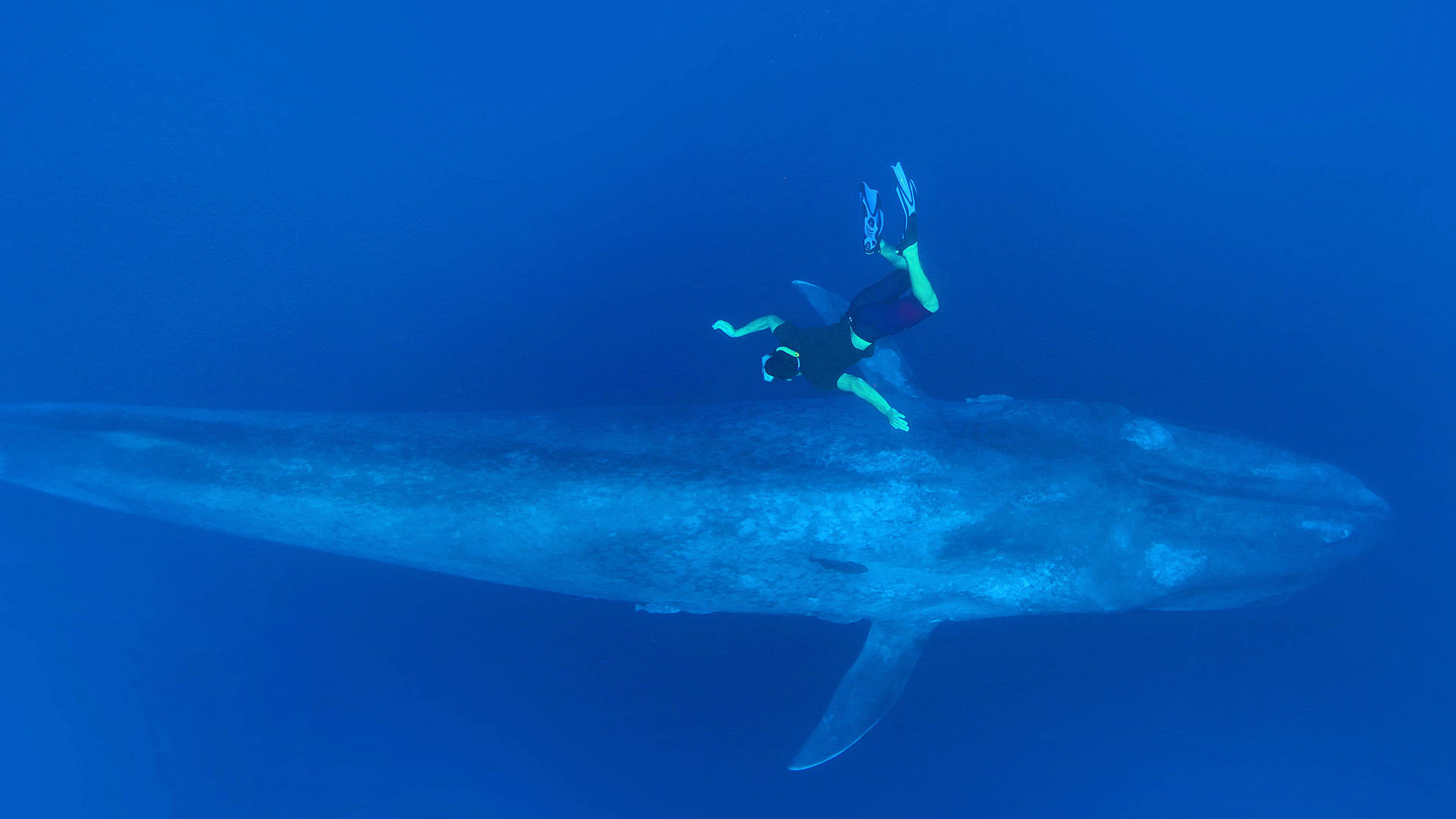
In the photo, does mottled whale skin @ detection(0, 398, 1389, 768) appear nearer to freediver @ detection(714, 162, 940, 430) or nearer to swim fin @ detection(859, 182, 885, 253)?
freediver @ detection(714, 162, 940, 430)

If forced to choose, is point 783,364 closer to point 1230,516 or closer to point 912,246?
point 912,246

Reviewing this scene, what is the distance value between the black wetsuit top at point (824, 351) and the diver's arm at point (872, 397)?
0.08m

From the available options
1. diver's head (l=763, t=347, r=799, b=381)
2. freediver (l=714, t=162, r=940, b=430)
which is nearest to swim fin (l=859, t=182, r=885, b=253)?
freediver (l=714, t=162, r=940, b=430)

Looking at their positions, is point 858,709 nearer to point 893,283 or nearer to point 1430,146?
point 893,283

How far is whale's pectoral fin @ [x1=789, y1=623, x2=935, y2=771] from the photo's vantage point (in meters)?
8.12

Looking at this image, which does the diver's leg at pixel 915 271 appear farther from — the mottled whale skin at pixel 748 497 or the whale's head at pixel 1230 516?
the whale's head at pixel 1230 516

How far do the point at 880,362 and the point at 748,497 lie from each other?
259 centimetres

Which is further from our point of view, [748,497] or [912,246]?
[748,497]

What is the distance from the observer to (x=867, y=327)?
7.21 metres

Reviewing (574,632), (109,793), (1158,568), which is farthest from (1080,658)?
(109,793)

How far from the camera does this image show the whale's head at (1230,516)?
749 cm

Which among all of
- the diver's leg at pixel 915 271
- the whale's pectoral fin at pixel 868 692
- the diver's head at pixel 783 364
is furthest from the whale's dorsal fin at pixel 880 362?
the whale's pectoral fin at pixel 868 692

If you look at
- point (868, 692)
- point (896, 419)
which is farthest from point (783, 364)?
point (868, 692)

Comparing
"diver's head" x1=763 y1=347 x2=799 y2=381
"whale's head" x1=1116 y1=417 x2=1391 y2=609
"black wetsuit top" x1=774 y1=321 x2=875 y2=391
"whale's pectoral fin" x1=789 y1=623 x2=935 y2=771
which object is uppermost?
"black wetsuit top" x1=774 y1=321 x2=875 y2=391
